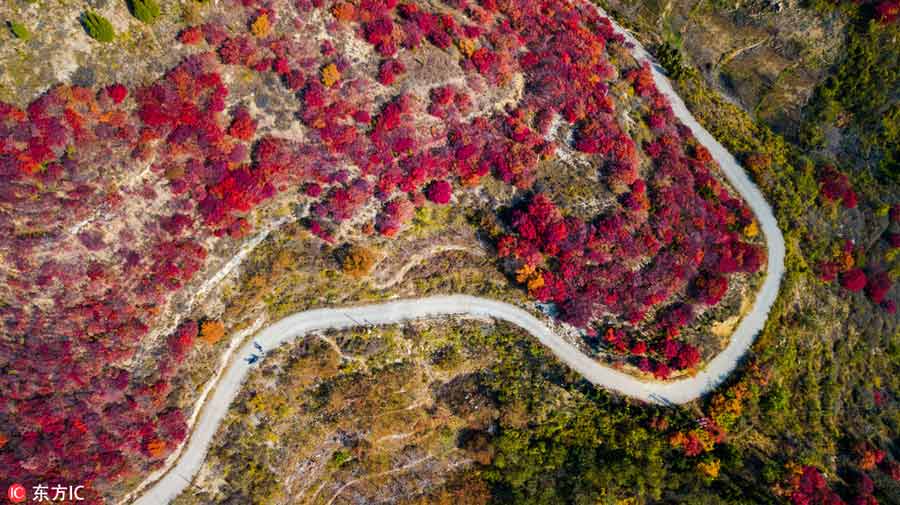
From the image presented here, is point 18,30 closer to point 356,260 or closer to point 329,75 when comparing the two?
point 329,75

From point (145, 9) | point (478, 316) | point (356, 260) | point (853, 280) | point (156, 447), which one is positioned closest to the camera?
point (145, 9)

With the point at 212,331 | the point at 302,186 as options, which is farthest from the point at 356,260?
the point at 212,331

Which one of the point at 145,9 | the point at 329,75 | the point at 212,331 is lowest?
the point at 212,331

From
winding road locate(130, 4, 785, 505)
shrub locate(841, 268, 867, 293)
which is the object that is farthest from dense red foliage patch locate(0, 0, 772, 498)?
shrub locate(841, 268, 867, 293)

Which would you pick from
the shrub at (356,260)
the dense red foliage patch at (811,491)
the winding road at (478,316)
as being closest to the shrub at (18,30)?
the shrub at (356,260)

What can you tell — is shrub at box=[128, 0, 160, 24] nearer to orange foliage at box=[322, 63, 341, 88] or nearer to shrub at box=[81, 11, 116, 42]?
shrub at box=[81, 11, 116, 42]

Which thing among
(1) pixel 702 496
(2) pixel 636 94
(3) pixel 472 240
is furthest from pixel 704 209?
(1) pixel 702 496

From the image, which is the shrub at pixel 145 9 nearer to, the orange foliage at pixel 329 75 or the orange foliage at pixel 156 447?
the orange foliage at pixel 329 75
